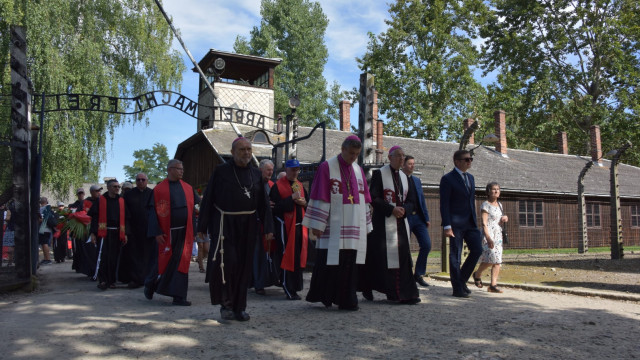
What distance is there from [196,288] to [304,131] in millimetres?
22391

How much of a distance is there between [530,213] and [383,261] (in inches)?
888

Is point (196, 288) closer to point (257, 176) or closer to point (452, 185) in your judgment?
point (257, 176)

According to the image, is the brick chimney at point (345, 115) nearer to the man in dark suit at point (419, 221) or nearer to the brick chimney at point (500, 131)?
the brick chimney at point (500, 131)

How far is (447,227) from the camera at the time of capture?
7.48 m

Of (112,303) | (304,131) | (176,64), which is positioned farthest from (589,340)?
(304,131)

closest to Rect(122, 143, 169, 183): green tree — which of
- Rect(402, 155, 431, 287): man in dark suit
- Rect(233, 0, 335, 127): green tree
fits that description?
Rect(233, 0, 335, 127): green tree

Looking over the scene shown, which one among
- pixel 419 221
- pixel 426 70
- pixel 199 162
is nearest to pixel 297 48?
pixel 426 70

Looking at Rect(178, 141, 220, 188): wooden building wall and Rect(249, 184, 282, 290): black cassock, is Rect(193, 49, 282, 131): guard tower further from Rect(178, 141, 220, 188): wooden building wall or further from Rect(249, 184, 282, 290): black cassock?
Rect(249, 184, 282, 290): black cassock

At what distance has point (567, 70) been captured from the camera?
125ft

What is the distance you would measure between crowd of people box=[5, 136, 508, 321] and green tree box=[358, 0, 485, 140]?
28.7m

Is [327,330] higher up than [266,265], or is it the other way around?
[266,265]

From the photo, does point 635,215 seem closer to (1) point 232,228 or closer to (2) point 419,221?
(2) point 419,221

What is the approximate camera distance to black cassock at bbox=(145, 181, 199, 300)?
7.22 metres

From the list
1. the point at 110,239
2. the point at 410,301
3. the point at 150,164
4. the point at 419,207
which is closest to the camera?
the point at 410,301
